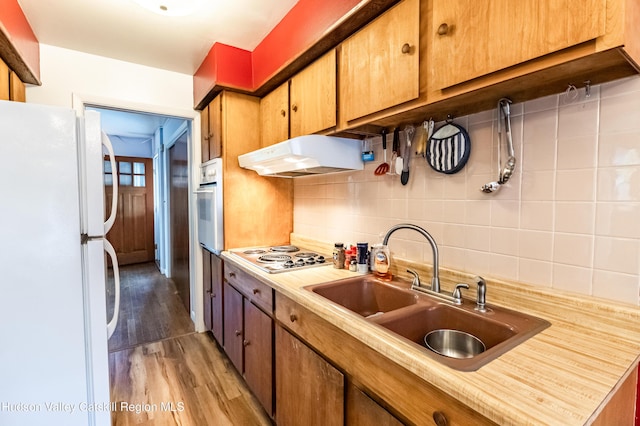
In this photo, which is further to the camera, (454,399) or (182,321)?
(182,321)

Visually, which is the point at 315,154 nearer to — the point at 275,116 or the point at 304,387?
the point at 275,116

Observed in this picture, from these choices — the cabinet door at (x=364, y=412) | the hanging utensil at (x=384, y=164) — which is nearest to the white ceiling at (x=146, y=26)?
the hanging utensil at (x=384, y=164)

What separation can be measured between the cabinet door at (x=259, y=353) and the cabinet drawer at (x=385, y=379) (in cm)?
A: 38

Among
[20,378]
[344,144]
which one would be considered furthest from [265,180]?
[20,378]

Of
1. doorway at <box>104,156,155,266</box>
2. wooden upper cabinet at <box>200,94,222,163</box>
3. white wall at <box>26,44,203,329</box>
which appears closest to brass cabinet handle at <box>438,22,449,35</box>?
wooden upper cabinet at <box>200,94,222,163</box>

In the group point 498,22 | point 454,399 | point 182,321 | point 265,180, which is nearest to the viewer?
point 454,399

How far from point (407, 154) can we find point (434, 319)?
0.79 metres

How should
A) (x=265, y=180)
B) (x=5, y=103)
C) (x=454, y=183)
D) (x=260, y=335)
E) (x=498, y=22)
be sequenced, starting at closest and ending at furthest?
(x=498, y=22) < (x=5, y=103) < (x=454, y=183) < (x=260, y=335) < (x=265, y=180)

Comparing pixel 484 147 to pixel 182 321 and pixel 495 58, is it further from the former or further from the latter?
pixel 182 321

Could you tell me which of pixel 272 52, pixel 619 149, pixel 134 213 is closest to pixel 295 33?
pixel 272 52

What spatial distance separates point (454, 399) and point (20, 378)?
1620 millimetres

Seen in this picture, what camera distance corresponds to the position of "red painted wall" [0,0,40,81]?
153 centimetres

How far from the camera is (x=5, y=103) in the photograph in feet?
3.76

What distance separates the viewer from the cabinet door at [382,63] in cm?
113
